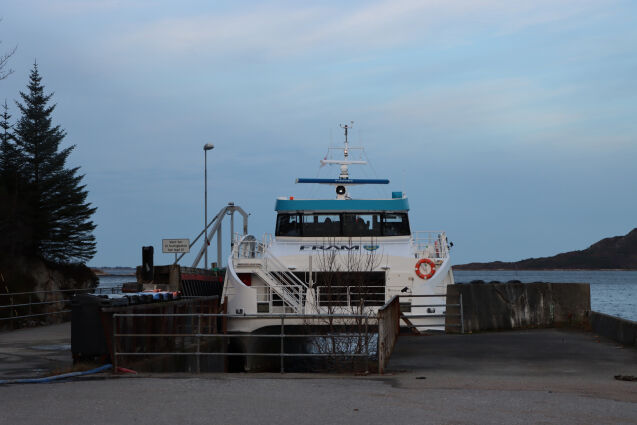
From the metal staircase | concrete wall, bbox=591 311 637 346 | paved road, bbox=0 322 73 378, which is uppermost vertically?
the metal staircase

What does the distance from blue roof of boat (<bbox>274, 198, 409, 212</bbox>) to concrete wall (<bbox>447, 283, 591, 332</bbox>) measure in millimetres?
4502

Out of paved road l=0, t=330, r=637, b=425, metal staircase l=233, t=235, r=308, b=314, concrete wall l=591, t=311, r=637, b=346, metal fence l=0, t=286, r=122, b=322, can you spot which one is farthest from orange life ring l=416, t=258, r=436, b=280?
metal fence l=0, t=286, r=122, b=322

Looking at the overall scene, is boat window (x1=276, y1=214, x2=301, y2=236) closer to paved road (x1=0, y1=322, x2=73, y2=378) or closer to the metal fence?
paved road (x1=0, y1=322, x2=73, y2=378)

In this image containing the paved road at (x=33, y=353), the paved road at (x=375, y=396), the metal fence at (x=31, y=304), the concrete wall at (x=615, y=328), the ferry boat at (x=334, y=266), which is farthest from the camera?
the metal fence at (x=31, y=304)

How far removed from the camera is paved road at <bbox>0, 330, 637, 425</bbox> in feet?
30.2

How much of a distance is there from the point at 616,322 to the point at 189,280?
19.2 m

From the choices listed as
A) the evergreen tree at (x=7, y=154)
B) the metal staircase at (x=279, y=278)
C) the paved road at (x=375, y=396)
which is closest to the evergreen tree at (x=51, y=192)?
the evergreen tree at (x=7, y=154)

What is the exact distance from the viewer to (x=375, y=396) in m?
10.8

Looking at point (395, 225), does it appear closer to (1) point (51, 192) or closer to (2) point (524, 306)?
(2) point (524, 306)

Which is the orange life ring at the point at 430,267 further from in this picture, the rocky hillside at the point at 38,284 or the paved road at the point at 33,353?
the rocky hillside at the point at 38,284

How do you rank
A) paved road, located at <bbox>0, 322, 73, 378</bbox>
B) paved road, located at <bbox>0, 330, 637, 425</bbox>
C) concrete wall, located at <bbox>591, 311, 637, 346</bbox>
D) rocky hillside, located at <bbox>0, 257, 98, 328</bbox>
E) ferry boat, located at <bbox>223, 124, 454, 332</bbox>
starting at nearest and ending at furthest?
paved road, located at <bbox>0, 330, 637, 425</bbox>, paved road, located at <bbox>0, 322, 73, 378</bbox>, concrete wall, located at <bbox>591, 311, 637, 346</bbox>, ferry boat, located at <bbox>223, 124, 454, 332</bbox>, rocky hillside, located at <bbox>0, 257, 98, 328</bbox>

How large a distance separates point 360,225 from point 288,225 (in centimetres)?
227

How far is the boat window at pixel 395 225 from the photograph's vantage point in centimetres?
2475

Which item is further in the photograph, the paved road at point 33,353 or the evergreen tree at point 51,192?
the evergreen tree at point 51,192
